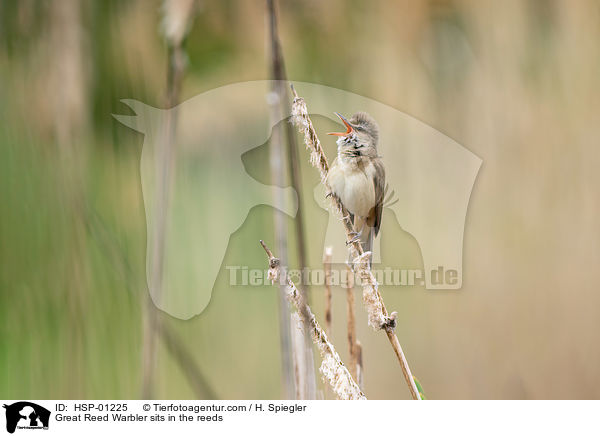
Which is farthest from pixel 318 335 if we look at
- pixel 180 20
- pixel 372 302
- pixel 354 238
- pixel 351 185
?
pixel 180 20

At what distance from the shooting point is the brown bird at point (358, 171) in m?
0.89

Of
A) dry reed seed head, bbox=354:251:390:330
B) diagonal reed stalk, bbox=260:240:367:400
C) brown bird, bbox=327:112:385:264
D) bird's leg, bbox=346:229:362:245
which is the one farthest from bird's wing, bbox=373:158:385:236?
diagonal reed stalk, bbox=260:240:367:400

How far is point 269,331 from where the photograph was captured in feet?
3.54

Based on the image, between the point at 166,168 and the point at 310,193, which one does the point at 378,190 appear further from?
the point at 166,168

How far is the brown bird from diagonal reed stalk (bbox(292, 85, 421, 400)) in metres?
0.08

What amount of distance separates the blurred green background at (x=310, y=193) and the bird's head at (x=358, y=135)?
0.12 ft

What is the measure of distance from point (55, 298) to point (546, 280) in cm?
113

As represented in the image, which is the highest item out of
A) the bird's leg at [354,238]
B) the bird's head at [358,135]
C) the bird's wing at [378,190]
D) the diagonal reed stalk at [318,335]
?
the bird's head at [358,135]

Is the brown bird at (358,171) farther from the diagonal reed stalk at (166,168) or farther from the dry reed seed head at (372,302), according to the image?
the diagonal reed stalk at (166,168)

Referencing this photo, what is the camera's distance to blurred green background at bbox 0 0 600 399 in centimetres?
94
